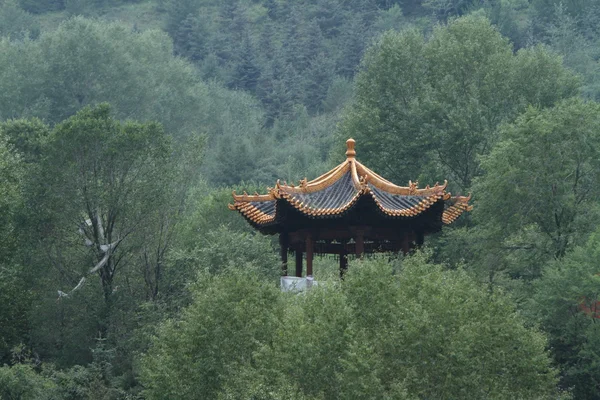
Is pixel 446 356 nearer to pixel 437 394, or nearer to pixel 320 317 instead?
pixel 437 394

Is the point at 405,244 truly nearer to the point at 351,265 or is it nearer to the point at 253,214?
the point at 253,214

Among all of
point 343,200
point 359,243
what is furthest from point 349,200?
point 359,243

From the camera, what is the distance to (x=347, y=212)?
3469 centimetres

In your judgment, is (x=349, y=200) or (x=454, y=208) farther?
(x=454, y=208)

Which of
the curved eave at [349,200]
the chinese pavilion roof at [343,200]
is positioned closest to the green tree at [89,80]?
the curved eave at [349,200]

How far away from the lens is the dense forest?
29.2m

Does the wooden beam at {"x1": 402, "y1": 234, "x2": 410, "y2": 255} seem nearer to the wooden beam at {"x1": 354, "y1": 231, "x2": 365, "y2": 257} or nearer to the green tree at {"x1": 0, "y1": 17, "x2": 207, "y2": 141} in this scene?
the wooden beam at {"x1": 354, "y1": 231, "x2": 365, "y2": 257}

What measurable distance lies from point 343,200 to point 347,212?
46cm

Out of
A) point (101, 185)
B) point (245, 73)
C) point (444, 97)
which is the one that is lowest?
point (245, 73)

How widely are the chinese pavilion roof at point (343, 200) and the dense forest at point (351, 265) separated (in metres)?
1.36

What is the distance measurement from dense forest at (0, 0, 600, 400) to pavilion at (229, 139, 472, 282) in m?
0.89

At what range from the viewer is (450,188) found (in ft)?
181

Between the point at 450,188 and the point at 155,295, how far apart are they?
609 inches

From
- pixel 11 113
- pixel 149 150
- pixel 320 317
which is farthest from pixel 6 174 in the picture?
pixel 11 113
